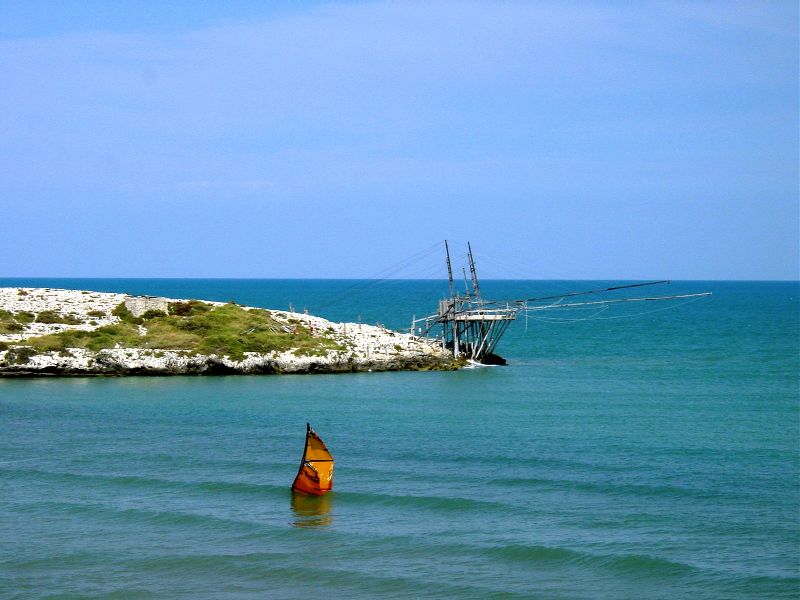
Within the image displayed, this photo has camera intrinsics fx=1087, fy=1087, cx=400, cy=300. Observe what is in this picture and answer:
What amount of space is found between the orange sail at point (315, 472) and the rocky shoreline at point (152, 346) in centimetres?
2705

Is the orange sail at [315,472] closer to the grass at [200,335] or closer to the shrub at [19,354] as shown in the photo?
the grass at [200,335]

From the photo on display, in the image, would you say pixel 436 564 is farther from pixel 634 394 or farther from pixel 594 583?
pixel 634 394

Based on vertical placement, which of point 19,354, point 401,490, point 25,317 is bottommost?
point 401,490

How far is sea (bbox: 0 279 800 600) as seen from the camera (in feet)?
81.8

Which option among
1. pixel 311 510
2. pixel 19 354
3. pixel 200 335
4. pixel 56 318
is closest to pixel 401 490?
pixel 311 510

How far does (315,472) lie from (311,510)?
1.71 m

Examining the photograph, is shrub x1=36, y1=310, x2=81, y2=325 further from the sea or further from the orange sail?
the orange sail

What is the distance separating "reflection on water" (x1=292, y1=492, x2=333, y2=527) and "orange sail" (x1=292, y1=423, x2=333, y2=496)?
230 mm

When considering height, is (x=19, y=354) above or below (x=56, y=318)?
below

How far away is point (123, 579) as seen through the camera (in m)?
24.8

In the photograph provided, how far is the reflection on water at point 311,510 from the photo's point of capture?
2933 centimetres

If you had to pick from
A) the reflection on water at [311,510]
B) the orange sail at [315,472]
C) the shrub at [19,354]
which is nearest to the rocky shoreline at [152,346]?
the shrub at [19,354]

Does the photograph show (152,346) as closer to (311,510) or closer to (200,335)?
(200,335)

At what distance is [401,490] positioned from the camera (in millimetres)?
32156
